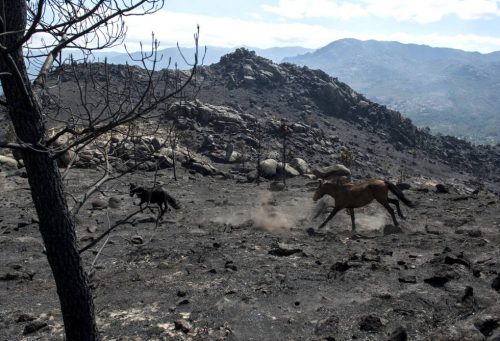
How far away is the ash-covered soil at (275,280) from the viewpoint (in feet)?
29.5

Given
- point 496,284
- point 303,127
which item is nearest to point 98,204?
point 496,284

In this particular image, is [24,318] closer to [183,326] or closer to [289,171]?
[183,326]

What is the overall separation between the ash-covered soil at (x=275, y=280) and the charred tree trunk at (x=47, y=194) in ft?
3.16

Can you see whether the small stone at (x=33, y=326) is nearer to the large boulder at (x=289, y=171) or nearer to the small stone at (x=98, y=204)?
Result: the small stone at (x=98, y=204)

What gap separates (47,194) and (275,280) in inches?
303

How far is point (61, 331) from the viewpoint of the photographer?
9.09 m

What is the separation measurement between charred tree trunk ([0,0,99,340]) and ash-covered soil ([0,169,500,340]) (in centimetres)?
96

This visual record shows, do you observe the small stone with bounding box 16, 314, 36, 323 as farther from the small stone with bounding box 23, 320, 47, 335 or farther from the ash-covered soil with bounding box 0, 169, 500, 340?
the small stone with bounding box 23, 320, 47, 335

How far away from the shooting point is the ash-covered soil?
8.98 m

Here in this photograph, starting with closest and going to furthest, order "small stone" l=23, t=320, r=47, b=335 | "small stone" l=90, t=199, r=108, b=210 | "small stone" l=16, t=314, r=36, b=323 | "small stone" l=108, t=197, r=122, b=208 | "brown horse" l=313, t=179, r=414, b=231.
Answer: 1. "small stone" l=23, t=320, r=47, b=335
2. "small stone" l=16, t=314, r=36, b=323
3. "brown horse" l=313, t=179, r=414, b=231
4. "small stone" l=90, t=199, r=108, b=210
5. "small stone" l=108, t=197, r=122, b=208

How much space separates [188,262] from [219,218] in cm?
730

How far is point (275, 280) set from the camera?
11531 millimetres

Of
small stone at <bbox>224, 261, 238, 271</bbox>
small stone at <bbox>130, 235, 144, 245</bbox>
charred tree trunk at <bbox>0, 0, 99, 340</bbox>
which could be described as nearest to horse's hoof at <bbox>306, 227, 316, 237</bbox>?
small stone at <bbox>224, 261, 238, 271</bbox>

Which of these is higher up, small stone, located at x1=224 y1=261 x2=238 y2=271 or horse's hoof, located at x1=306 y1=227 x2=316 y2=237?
small stone, located at x1=224 y1=261 x2=238 y2=271
